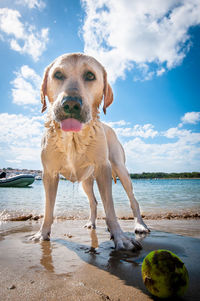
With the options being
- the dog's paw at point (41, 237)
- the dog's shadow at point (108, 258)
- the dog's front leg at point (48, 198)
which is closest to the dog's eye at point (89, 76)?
the dog's front leg at point (48, 198)

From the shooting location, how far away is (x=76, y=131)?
2.27 meters

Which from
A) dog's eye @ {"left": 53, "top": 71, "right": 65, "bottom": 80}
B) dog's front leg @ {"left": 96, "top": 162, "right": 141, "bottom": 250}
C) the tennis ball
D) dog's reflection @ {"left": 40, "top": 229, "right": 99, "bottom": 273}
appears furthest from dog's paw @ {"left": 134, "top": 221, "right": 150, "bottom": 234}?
dog's eye @ {"left": 53, "top": 71, "right": 65, "bottom": 80}

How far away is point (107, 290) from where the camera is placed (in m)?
1.33

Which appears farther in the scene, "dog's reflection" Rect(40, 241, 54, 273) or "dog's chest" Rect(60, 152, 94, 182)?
"dog's chest" Rect(60, 152, 94, 182)

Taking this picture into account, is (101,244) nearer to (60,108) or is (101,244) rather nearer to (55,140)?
(55,140)

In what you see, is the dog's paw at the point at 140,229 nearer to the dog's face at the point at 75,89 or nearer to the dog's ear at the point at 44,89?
the dog's face at the point at 75,89

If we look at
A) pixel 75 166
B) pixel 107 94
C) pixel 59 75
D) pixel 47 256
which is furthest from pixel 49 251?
pixel 107 94

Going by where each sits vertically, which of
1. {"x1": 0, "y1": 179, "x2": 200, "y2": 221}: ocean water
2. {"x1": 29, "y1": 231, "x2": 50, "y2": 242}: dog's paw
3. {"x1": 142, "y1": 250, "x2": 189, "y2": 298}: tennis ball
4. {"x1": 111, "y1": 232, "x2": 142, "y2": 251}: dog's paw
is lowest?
{"x1": 0, "y1": 179, "x2": 200, "y2": 221}: ocean water

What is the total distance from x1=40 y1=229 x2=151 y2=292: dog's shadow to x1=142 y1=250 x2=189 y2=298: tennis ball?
0.18m

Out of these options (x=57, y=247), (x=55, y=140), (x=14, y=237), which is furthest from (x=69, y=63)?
(x=14, y=237)

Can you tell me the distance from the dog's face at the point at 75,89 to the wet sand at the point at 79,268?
1.33 m

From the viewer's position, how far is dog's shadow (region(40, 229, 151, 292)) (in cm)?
156

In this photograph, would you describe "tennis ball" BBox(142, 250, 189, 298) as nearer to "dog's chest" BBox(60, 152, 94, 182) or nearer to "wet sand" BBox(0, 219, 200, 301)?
"wet sand" BBox(0, 219, 200, 301)

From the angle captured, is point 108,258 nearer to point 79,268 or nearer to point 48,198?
point 79,268
